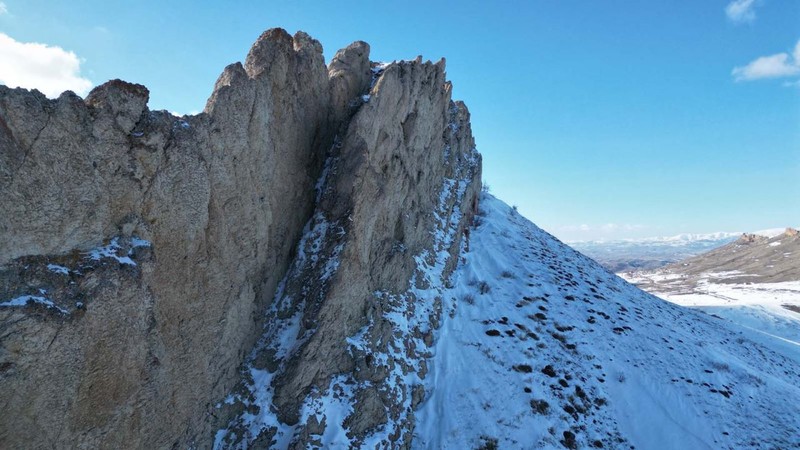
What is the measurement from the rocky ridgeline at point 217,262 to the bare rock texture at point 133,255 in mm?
34

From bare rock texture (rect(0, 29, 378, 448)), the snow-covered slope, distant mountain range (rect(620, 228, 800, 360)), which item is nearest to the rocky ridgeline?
bare rock texture (rect(0, 29, 378, 448))

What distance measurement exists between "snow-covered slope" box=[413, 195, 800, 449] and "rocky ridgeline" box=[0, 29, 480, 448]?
161cm

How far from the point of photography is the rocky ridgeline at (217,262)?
6320mm

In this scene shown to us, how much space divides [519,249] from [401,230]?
12967mm

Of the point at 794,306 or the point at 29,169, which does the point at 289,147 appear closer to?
the point at 29,169

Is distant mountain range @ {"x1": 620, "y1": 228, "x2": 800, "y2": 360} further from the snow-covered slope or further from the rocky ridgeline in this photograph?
the rocky ridgeline

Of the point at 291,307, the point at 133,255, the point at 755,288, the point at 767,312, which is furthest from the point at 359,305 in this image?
the point at 755,288

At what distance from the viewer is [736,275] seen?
9462 cm

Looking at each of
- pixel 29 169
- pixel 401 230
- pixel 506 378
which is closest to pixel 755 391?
pixel 506 378

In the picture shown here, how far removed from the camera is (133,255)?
24.9 feet

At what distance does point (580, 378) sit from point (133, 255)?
15411 millimetres

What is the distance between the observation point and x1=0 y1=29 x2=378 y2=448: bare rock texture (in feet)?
20.1

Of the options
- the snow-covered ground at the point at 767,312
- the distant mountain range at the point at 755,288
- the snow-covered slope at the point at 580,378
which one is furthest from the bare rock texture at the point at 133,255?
the distant mountain range at the point at 755,288

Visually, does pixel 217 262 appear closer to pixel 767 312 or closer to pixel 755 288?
pixel 767 312
